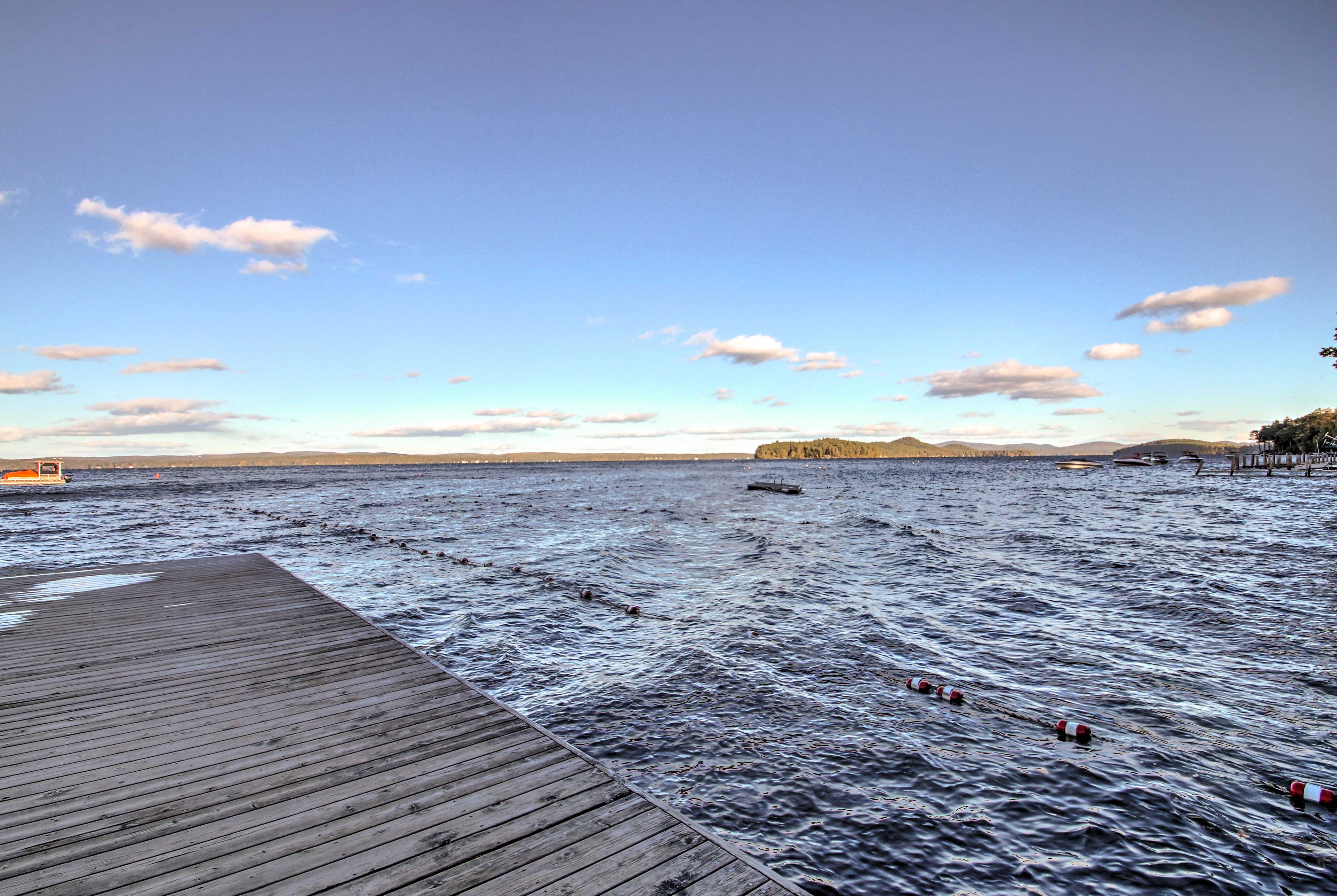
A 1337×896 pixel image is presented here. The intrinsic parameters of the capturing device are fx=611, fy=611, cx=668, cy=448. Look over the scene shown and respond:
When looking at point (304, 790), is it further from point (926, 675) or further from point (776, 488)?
point (776, 488)

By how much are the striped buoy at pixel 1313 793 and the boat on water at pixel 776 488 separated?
2167 inches

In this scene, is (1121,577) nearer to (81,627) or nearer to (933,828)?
(933,828)

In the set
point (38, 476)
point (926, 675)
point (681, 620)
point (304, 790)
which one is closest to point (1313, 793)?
point (926, 675)

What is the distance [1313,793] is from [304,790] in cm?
1067

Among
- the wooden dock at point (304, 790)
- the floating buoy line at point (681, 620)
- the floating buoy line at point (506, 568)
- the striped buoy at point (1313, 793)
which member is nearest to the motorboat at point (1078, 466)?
the floating buoy line at point (681, 620)

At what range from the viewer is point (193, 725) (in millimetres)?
6379

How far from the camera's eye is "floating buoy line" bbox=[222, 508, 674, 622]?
16.0 meters

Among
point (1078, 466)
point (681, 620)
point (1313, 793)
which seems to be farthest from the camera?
point (1078, 466)

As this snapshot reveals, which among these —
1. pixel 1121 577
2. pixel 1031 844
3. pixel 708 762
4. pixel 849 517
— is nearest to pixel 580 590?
pixel 708 762

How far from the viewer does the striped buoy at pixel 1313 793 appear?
22.8 feet

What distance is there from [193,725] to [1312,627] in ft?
68.4

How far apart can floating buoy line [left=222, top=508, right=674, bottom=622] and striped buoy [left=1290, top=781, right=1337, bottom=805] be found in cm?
1051

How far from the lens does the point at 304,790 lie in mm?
5035

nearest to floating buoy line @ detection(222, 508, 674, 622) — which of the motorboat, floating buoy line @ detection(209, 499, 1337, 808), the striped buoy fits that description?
floating buoy line @ detection(209, 499, 1337, 808)
